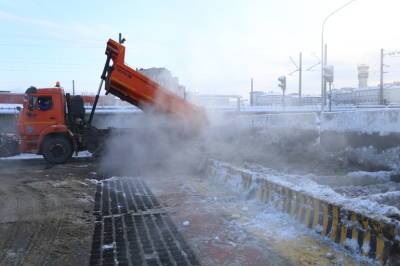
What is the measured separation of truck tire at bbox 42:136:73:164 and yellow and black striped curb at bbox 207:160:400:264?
8.25 metres

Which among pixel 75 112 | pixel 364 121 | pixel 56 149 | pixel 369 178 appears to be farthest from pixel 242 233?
pixel 75 112

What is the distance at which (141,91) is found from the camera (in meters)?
12.1

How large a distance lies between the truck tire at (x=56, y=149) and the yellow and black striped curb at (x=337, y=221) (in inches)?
325

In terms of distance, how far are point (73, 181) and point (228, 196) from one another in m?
4.53

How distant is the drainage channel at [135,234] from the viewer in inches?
183

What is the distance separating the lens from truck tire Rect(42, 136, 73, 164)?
1314 centimetres

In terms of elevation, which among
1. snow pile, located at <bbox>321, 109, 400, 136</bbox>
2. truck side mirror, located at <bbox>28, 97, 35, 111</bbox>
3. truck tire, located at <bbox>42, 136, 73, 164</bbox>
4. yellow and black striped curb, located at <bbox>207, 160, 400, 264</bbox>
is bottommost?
yellow and black striped curb, located at <bbox>207, 160, 400, 264</bbox>

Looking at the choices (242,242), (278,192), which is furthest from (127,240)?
(278,192)

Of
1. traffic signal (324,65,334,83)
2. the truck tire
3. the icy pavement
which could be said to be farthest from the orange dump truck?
traffic signal (324,65,334,83)

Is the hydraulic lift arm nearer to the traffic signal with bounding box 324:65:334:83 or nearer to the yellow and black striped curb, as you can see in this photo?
the yellow and black striped curb

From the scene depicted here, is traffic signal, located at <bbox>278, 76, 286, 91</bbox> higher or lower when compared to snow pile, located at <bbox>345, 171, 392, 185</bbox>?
higher

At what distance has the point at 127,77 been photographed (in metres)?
11.9

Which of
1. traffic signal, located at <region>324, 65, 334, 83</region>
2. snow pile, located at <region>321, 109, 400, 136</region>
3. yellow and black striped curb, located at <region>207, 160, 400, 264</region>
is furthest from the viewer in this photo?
traffic signal, located at <region>324, 65, 334, 83</region>

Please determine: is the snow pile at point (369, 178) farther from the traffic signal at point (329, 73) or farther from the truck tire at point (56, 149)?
the traffic signal at point (329, 73)
